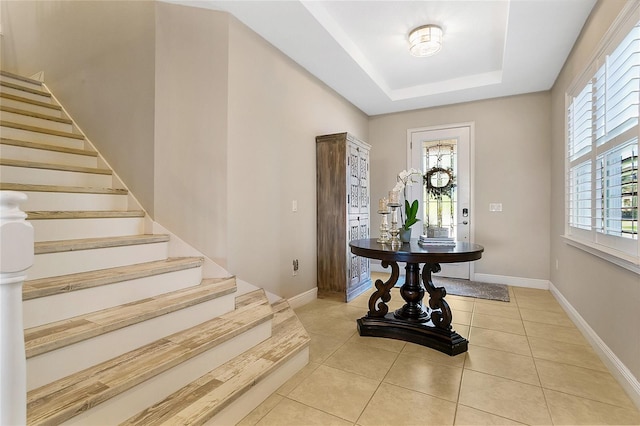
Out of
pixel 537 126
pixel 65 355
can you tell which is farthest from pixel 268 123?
pixel 537 126

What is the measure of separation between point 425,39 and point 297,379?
10.5 ft

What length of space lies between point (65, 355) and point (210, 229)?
1.29 m

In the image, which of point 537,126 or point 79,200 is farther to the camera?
point 537,126

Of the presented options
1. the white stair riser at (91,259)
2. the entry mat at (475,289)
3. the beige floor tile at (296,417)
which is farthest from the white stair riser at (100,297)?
the entry mat at (475,289)

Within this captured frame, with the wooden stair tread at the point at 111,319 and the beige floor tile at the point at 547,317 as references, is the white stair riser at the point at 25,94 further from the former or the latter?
the beige floor tile at the point at 547,317

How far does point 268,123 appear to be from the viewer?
9.68 feet

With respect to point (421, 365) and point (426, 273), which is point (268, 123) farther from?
point (421, 365)

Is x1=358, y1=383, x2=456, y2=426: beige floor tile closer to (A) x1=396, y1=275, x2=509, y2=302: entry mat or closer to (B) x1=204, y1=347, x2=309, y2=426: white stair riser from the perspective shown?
(B) x1=204, y1=347, x2=309, y2=426: white stair riser

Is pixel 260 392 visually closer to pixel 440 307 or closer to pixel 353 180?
pixel 440 307

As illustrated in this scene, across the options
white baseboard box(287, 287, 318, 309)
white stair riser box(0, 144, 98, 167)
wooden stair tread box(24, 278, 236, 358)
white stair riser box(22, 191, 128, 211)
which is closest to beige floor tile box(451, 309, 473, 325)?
white baseboard box(287, 287, 318, 309)

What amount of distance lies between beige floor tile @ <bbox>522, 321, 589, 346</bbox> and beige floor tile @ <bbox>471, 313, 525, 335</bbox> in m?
0.06

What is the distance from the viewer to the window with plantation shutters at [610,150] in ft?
5.77

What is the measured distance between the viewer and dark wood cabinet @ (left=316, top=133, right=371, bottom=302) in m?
3.52

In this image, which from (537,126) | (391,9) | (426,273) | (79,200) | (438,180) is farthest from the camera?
(438,180)
